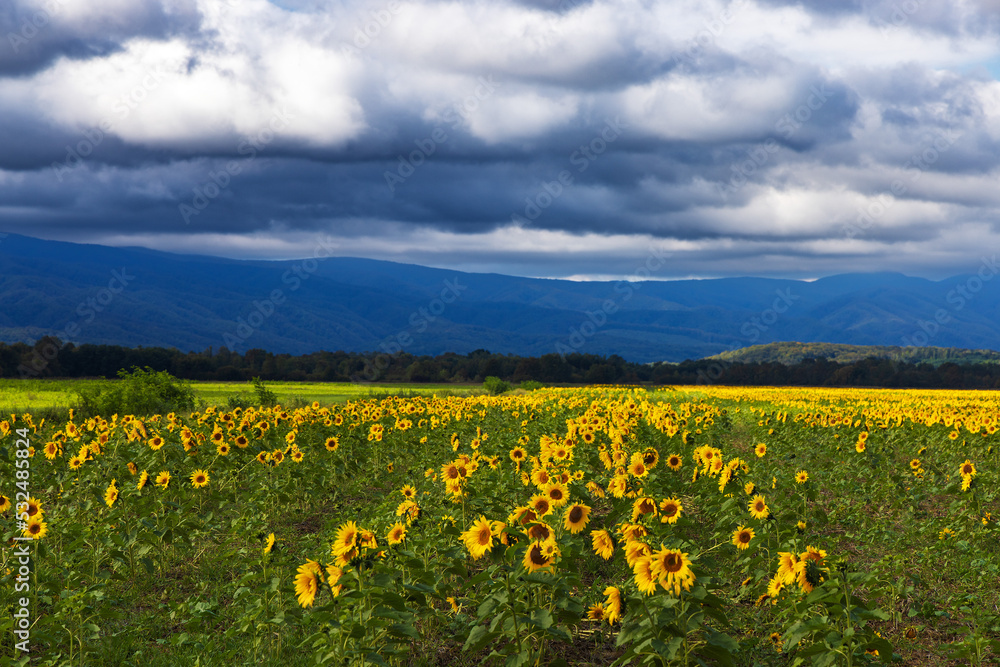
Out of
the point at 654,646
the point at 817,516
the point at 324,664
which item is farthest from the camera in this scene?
the point at 817,516

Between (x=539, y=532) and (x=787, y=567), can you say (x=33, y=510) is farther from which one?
(x=787, y=567)

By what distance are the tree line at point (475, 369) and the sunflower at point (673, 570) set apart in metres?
87.4

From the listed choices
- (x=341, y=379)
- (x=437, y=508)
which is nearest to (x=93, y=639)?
(x=437, y=508)

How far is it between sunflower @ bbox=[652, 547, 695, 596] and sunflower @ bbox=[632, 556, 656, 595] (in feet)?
0.15

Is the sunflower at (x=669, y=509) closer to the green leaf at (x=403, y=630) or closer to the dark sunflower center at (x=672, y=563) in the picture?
the dark sunflower center at (x=672, y=563)

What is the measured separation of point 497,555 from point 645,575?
1.22 meters

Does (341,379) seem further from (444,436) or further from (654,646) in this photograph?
(654,646)

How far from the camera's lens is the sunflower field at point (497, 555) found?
18.9 ft

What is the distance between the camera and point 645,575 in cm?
544

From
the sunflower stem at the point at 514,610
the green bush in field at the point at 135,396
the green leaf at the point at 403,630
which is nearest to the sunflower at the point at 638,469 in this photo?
the sunflower stem at the point at 514,610

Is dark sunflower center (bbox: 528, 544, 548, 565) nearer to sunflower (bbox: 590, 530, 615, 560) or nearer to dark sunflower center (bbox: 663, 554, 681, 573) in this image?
sunflower (bbox: 590, 530, 615, 560)

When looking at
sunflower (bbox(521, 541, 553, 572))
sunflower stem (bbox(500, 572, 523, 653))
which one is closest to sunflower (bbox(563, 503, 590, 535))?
sunflower (bbox(521, 541, 553, 572))

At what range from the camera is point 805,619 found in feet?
19.8

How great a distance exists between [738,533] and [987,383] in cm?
10838
